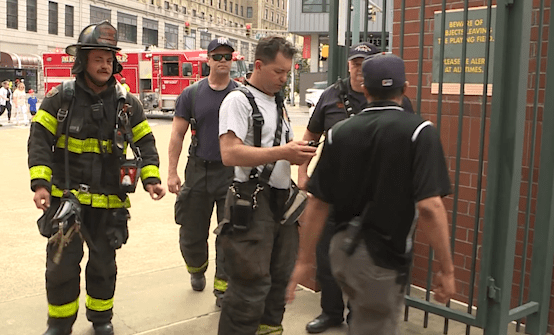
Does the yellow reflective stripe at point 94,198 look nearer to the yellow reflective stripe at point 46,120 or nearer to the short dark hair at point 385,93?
the yellow reflective stripe at point 46,120

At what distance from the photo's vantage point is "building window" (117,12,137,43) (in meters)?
59.5

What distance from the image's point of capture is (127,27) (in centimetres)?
6091

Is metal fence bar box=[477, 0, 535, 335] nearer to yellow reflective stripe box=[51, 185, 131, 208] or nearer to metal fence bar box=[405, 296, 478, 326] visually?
metal fence bar box=[405, 296, 478, 326]

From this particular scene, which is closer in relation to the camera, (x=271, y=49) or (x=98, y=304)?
(x=271, y=49)

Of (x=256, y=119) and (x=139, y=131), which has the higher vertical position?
(x=256, y=119)

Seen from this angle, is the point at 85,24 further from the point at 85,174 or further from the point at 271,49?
the point at 271,49

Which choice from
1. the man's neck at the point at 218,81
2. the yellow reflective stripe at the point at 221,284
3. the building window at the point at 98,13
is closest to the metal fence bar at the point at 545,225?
the yellow reflective stripe at the point at 221,284

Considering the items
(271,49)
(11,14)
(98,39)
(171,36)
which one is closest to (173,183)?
(98,39)

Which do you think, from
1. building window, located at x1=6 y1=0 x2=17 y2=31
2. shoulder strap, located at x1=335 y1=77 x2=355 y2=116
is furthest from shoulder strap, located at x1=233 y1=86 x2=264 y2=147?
building window, located at x1=6 y1=0 x2=17 y2=31

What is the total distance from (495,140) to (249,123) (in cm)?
143

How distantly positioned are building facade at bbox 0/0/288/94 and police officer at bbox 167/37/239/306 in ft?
80.9

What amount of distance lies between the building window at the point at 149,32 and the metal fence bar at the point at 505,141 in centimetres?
6338

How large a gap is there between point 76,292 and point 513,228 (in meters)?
2.77

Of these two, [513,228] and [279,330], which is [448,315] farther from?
[279,330]
